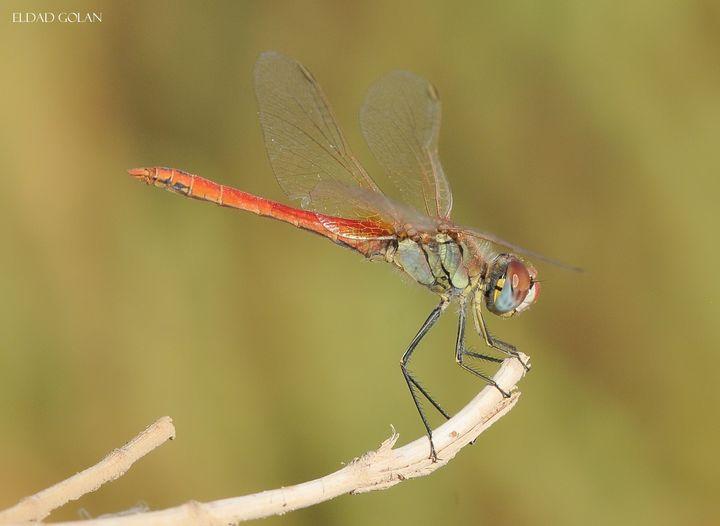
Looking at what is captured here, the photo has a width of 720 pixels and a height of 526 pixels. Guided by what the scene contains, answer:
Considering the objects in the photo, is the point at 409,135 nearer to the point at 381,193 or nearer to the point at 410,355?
the point at 381,193

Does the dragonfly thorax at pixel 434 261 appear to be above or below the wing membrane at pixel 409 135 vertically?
below

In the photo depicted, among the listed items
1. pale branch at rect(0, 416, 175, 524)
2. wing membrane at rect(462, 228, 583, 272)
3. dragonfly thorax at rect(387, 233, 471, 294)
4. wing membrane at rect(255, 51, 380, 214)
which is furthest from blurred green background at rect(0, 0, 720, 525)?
pale branch at rect(0, 416, 175, 524)

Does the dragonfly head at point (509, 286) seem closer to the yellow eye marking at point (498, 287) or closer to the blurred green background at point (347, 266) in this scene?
the yellow eye marking at point (498, 287)

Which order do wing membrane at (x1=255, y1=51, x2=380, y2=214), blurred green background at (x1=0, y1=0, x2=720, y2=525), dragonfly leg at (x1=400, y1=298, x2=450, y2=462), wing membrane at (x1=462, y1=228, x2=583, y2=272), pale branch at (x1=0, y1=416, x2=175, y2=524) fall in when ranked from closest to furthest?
pale branch at (x1=0, y1=416, x2=175, y2=524) → wing membrane at (x1=462, y1=228, x2=583, y2=272) → dragonfly leg at (x1=400, y1=298, x2=450, y2=462) → wing membrane at (x1=255, y1=51, x2=380, y2=214) → blurred green background at (x1=0, y1=0, x2=720, y2=525)

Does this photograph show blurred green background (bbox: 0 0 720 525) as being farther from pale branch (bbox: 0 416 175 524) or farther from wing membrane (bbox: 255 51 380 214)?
pale branch (bbox: 0 416 175 524)

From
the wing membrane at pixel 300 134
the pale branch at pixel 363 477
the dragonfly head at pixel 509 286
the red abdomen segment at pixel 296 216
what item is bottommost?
the pale branch at pixel 363 477

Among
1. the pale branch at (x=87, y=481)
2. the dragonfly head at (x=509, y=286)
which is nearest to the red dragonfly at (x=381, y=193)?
the dragonfly head at (x=509, y=286)

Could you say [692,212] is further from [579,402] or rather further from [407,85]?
[407,85]
